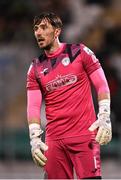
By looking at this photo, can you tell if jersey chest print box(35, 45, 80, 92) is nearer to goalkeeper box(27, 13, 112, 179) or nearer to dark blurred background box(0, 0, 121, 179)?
goalkeeper box(27, 13, 112, 179)

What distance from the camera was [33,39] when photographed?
16766 millimetres

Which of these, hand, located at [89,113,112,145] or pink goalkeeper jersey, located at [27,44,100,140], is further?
pink goalkeeper jersey, located at [27,44,100,140]

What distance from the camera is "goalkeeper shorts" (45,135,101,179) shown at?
22.3 feet

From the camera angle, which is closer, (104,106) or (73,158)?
(104,106)

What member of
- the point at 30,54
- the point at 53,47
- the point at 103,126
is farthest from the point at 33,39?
the point at 103,126

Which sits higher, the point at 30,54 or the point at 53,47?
the point at 30,54

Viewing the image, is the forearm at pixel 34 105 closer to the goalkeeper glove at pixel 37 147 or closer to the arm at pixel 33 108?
the arm at pixel 33 108

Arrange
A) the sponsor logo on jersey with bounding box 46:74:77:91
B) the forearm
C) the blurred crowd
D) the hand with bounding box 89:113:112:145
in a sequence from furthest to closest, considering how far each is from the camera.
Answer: the blurred crowd
the forearm
the sponsor logo on jersey with bounding box 46:74:77:91
the hand with bounding box 89:113:112:145

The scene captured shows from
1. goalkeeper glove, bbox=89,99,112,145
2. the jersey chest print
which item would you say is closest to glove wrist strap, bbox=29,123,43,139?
the jersey chest print

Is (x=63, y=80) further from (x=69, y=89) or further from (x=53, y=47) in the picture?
(x=53, y=47)

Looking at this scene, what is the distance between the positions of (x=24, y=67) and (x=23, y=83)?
0.40 m

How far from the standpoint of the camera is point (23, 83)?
16.4 m

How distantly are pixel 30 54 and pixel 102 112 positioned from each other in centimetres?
996

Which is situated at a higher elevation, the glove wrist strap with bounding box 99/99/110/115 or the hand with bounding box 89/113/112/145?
the glove wrist strap with bounding box 99/99/110/115
